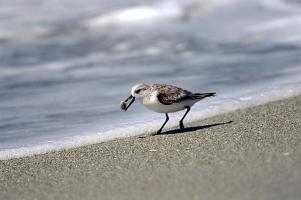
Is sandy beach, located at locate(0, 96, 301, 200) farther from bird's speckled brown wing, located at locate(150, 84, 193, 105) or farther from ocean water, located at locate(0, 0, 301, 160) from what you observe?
ocean water, located at locate(0, 0, 301, 160)

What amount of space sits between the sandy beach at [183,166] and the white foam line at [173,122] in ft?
0.70

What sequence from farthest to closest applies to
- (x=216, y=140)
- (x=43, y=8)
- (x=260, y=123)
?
(x=43, y=8) < (x=260, y=123) < (x=216, y=140)

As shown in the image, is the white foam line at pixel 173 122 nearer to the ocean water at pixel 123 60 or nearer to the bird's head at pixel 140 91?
the ocean water at pixel 123 60

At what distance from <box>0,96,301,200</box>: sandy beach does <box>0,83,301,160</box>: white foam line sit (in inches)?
8.4

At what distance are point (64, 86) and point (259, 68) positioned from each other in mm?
2488

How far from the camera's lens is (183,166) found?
5301mm

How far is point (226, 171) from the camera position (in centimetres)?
498

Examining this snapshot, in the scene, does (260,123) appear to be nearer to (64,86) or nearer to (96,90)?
(96,90)

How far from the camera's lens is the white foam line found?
21.2ft

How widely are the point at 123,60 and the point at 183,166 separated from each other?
5.96 meters

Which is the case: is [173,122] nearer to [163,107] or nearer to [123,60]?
[163,107]

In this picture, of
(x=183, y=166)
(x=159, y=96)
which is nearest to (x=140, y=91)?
(x=159, y=96)

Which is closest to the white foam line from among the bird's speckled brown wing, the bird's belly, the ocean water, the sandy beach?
the ocean water

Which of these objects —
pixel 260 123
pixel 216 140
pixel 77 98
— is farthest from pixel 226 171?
pixel 77 98
